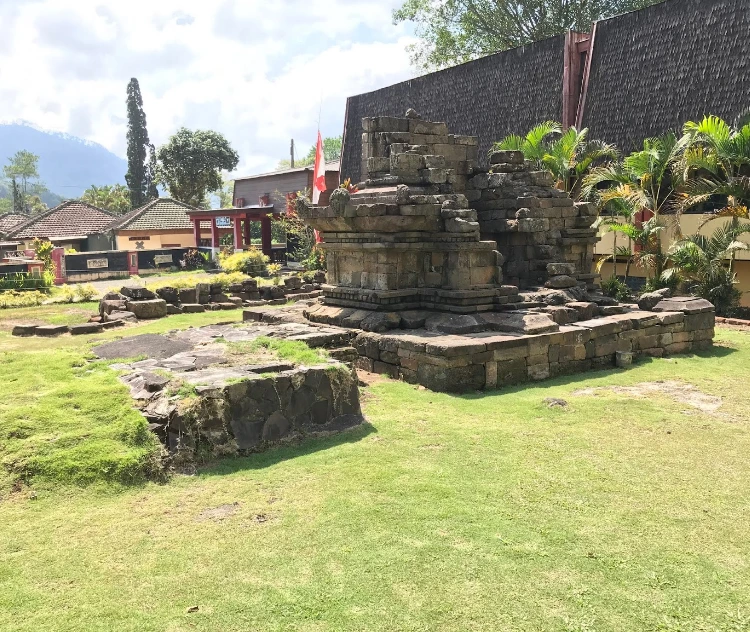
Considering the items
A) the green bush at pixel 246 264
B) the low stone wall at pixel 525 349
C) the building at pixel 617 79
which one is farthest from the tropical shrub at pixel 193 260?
the low stone wall at pixel 525 349

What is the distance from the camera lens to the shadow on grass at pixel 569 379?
731cm

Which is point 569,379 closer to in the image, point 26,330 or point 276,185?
point 26,330

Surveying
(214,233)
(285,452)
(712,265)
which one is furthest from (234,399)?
(214,233)

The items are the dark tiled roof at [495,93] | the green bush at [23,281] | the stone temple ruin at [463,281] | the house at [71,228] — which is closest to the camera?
the stone temple ruin at [463,281]

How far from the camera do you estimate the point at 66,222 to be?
3488 cm

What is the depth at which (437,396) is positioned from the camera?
7.14 metres

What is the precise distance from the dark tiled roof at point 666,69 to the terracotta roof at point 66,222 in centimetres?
2756

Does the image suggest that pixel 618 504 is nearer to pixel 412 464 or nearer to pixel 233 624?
pixel 412 464

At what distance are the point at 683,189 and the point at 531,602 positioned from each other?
12966 millimetres

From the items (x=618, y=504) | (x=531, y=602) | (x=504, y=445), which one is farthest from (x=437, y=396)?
(x=531, y=602)

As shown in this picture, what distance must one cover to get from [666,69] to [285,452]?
558 inches

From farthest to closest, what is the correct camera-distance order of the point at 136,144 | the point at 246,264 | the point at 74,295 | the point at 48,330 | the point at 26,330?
1. the point at 136,144
2. the point at 246,264
3. the point at 74,295
4. the point at 26,330
5. the point at 48,330

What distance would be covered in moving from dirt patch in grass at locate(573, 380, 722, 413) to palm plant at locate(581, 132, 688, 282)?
7.10 meters

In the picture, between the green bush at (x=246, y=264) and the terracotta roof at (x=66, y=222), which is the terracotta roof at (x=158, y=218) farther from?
the green bush at (x=246, y=264)
